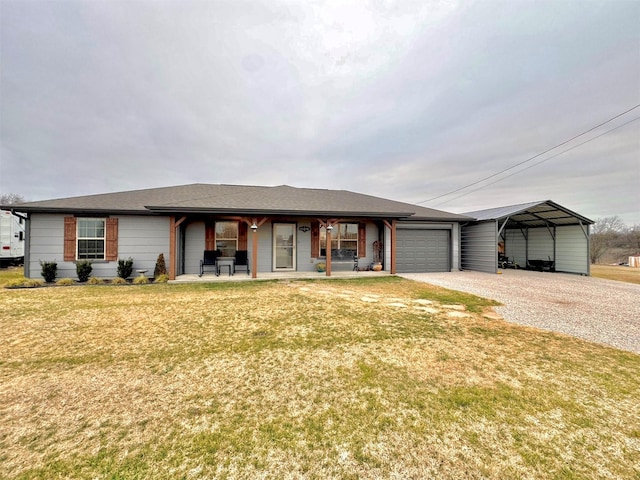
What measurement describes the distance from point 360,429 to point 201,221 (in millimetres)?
9327

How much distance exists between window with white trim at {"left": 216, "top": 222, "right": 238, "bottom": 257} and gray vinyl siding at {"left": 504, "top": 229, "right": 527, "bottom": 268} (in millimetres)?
15511

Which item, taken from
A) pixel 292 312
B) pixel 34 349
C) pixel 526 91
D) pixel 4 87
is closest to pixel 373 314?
pixel 292 312

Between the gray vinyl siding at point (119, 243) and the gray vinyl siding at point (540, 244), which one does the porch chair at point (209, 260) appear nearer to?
the gray vinyl siding at point (119, 243)

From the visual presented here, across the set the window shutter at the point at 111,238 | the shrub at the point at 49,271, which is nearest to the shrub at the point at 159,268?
the window shutter at the point at 111,238

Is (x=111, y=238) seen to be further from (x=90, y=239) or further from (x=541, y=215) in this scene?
(x=541, y=215)

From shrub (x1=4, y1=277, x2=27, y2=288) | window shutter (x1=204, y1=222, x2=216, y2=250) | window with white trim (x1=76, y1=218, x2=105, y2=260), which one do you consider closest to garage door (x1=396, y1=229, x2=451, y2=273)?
window shutter (x1=204, y1=222, x2=216, y2=250)

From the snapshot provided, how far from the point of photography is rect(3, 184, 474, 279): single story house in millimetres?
8266

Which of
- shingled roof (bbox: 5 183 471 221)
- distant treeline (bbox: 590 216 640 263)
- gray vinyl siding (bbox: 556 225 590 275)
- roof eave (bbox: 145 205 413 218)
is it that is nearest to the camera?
roof eave (bbox: 145 205 413 218)

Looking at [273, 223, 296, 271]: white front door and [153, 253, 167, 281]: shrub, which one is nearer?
[153, 253, 167, 281]: shrub

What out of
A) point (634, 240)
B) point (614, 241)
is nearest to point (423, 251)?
point (614, 241)

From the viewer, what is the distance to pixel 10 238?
475 inches

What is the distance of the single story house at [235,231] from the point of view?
827 centimetres

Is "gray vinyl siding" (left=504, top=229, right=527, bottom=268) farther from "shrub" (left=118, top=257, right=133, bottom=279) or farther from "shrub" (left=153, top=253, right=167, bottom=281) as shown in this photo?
"shrub" (left=118, top=257, right=133, bottom=279)

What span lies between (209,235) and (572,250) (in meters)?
16.5
